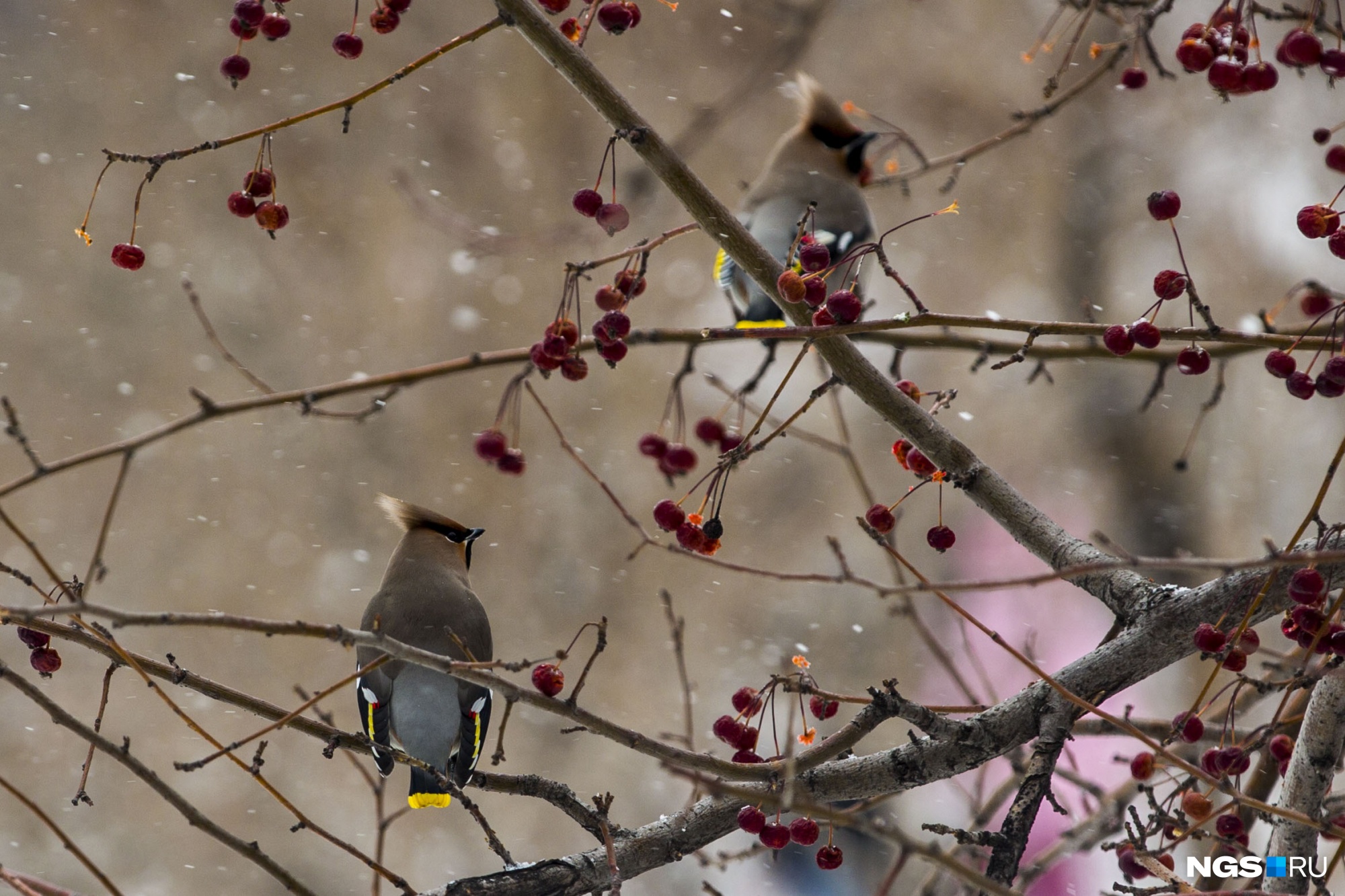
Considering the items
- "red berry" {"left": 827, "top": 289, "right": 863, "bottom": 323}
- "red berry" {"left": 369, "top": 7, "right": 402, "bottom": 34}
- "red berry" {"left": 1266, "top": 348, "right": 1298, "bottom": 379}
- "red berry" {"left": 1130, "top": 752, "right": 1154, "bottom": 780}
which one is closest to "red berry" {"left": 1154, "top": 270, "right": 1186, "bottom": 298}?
"red berry" {"left": 1266, "top": 348, "right": 1298, "bottom": 379}

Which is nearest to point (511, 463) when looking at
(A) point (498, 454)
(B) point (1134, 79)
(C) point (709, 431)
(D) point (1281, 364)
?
(A) point (498, 454)

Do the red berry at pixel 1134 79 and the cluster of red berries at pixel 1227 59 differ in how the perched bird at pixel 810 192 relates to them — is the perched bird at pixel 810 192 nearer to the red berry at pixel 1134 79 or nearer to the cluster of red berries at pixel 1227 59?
the red berry at pixel 1134 79

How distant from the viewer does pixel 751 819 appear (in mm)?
1133

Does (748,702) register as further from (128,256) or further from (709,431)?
(128,256)

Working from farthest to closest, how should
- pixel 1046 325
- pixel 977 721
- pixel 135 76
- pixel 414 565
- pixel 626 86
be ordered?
pixel 626 86 → pixel 135 76 → pixel 414 565 → pixel 977 721 → pixel 1046 325

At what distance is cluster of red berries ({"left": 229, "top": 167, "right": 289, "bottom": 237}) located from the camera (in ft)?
4.13

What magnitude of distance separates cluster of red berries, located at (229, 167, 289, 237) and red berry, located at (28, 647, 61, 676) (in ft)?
1.45

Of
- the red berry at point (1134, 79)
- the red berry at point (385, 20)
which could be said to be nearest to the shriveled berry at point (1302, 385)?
the red berry at point (1134, 79)

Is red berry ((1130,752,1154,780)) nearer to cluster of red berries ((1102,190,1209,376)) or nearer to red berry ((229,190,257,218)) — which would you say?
cluster of red berries ((1102,190,1209,376))

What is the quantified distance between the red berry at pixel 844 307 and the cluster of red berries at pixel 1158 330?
22 cm

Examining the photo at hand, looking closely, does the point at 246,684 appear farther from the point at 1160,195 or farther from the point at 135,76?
the point at 1160,195

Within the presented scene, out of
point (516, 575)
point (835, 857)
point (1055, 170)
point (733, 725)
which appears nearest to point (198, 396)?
point (733, 725)

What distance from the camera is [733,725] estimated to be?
125 cm

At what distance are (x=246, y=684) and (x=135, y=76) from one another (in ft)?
6.64
